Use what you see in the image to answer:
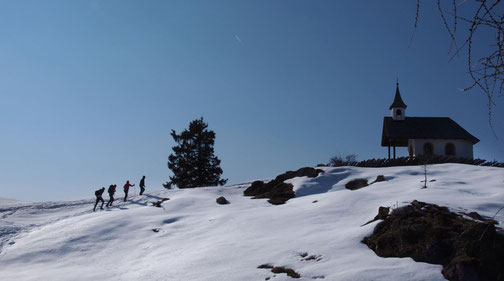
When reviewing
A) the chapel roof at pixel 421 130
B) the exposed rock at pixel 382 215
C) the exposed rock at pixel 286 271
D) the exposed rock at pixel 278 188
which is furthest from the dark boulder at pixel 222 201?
the chapel roof at pixel 421 130

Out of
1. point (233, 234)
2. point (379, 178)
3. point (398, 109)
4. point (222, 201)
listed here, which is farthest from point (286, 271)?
→ point (398, 109)

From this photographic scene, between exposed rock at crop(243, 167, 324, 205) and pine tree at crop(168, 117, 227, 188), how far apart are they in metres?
13.5

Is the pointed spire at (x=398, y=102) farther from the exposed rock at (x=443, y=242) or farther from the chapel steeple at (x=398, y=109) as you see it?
the exposed rock at (x=443, y=242)

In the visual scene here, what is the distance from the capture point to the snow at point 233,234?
12.3 m

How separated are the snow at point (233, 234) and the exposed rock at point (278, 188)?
66 cm

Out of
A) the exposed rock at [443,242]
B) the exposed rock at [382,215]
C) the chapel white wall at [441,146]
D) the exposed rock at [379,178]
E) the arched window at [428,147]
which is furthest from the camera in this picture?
the chapel white wall at [441,146]

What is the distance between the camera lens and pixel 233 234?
55.7 ft

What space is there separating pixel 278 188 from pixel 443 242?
15314 millimetres

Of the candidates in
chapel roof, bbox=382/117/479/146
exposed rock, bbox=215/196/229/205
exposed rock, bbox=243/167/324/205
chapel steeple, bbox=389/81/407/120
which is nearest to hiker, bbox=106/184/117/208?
exposed rock, bbox=215/196/229/205

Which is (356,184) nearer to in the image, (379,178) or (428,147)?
(379,178)

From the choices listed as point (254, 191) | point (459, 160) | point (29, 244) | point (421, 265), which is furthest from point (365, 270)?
point (459, 160)

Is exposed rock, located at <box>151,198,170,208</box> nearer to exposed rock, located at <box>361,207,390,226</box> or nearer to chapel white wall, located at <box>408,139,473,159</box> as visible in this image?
exposed rock, located at <box>361,207,390,226</box>

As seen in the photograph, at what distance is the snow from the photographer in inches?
485

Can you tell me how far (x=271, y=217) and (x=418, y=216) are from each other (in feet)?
23.8
